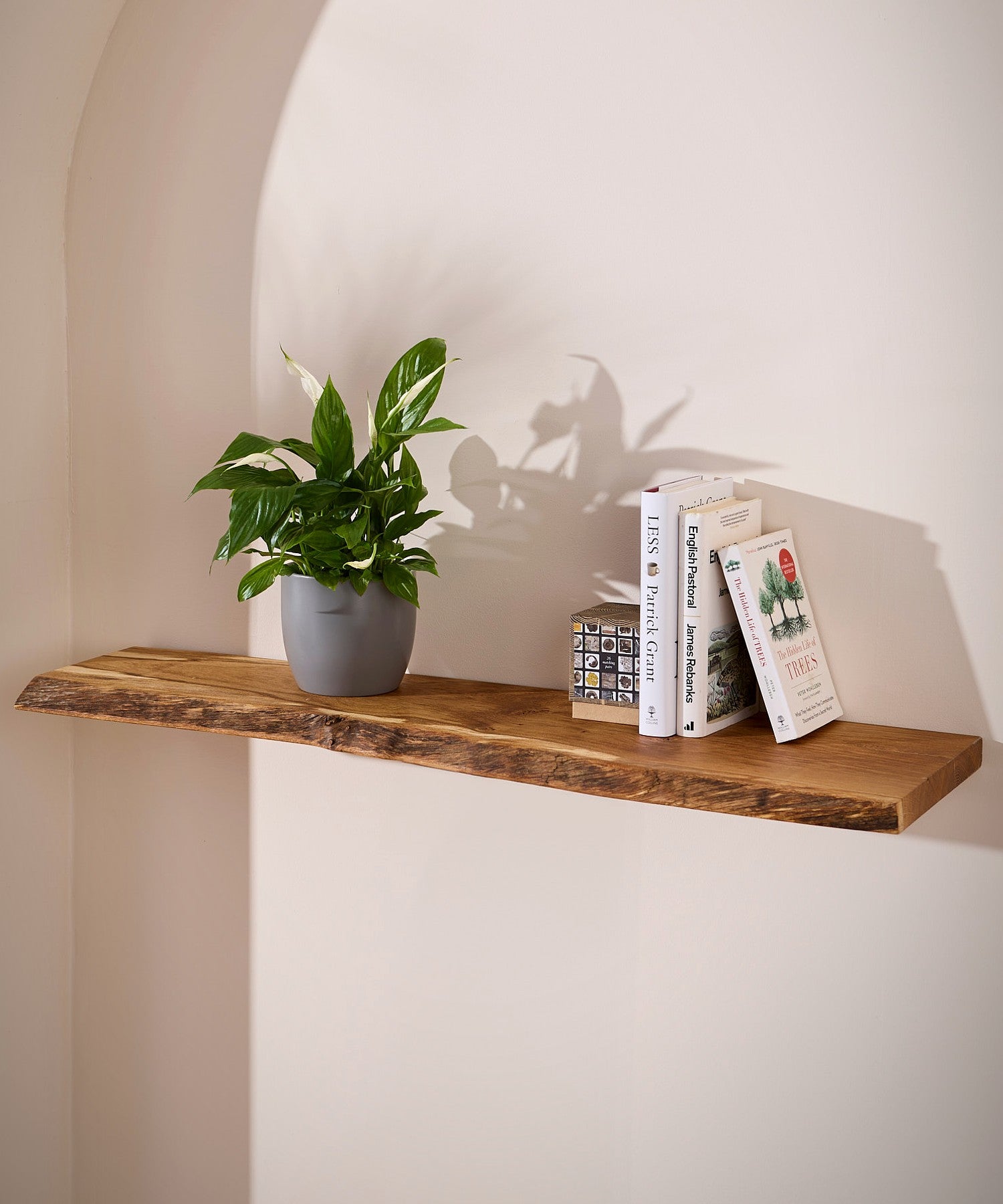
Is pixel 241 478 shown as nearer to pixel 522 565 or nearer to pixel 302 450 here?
pixel 302 450

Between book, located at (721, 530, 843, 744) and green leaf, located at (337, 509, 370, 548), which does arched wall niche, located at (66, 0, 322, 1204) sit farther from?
book, located at (721, 530, 843, 744)

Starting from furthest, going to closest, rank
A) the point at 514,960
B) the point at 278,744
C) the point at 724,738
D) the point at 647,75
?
the point at 278,744, the point at 514,960, the point at 647,75, the point at 724,738

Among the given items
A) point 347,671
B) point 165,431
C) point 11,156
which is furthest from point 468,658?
point 11,156

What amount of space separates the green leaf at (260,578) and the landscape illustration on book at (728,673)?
43 centimetres

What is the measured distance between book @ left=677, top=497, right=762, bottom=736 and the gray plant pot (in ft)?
1.00

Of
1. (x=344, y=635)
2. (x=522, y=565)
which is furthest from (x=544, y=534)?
(x=344, y=635)

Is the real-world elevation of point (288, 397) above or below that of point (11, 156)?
below

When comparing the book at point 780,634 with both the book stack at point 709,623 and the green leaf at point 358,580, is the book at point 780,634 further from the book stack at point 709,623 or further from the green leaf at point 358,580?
the green leaf at point 358,580

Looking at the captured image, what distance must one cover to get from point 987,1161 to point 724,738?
0.48 m

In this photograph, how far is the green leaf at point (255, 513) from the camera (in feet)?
3.47

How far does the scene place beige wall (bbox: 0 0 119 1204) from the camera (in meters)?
1.33

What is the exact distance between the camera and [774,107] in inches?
41.1

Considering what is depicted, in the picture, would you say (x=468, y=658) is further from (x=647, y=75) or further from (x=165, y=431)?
(x=647, y=75)

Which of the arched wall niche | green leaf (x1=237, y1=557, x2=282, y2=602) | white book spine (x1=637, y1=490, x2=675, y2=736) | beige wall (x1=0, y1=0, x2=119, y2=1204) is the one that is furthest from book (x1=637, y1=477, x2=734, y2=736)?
beige wall (x1=0, y1=0, x2=119, y2=1204)
